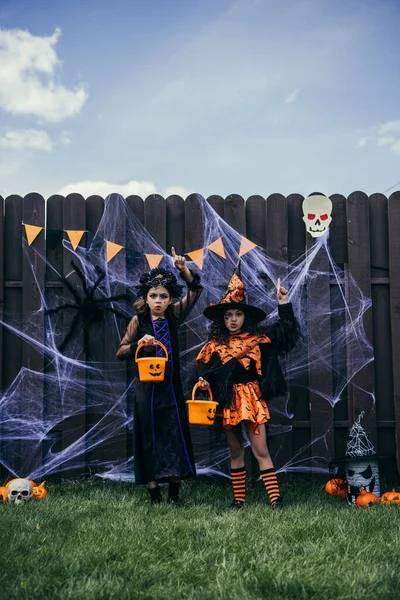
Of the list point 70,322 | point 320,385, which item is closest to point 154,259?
point 70,322

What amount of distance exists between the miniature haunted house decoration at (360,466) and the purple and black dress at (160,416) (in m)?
1.22

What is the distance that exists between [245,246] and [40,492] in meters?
2.61

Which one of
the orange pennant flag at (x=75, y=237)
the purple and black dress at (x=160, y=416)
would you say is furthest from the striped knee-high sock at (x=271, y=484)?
the orange pennant flag at (x=75, y=237)

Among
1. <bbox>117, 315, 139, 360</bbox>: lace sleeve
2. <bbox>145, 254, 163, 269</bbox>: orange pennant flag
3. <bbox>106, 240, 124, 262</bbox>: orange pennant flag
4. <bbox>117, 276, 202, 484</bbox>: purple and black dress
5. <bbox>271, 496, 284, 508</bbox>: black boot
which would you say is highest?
<bbox>106, 240, 124, 262</bbox>: orange pennant flag

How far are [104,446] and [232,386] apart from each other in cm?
A: 137

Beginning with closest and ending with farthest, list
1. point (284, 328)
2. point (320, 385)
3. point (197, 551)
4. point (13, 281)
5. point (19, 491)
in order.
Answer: point (197, 551) → point (19, 491) → point (284, 328) → point (320, 385) → point (13, 281)

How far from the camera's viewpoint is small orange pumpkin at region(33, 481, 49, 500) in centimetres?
497

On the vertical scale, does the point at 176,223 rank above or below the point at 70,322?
above

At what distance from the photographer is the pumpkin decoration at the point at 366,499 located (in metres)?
4.75

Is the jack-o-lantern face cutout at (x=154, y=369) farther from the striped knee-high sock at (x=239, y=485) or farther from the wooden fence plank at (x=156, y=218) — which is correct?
the wooden fence plank at (x=156, y=218)

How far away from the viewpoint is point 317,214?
5.62 metres

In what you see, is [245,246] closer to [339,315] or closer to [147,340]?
[339,315]

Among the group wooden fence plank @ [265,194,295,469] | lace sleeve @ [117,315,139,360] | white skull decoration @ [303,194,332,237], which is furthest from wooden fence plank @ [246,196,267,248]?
lace sleeve @ [117,315,139,360]

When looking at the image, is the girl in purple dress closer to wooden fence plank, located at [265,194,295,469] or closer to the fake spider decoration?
Answer: the fake spider decoration
